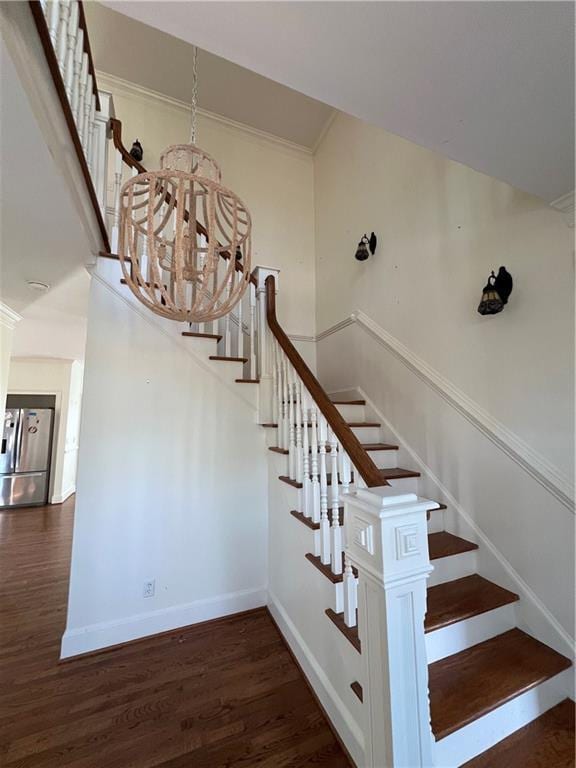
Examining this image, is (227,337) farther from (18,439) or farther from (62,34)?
(18,439)

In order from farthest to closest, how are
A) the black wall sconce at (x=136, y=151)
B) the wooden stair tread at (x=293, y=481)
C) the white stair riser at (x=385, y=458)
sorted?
the black wall sconce at (x=136, y=151), the white stair riser at (x=385, y=458), the wooden stair tread at (x=293, y=481)

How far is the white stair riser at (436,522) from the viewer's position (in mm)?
1960

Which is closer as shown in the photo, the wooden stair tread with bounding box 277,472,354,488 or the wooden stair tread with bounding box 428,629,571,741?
the wooden stair tread with bounding box 428,629,571,741

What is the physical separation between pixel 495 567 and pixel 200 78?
4652 mm

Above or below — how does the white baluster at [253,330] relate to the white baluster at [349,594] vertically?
above

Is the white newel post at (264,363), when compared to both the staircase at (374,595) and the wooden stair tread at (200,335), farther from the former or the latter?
the wooden stair tread at (200,335)

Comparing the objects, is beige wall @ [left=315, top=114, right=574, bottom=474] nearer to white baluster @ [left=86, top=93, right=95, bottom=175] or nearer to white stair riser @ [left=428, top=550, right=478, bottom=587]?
white stair riser @ [left=428, top=550, right=478, bottom=587]

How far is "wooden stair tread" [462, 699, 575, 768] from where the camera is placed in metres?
1.15

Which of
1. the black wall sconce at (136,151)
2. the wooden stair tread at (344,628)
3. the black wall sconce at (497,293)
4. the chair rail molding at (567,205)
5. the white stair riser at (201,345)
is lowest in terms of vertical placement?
the wooden stair tread at (344,628)

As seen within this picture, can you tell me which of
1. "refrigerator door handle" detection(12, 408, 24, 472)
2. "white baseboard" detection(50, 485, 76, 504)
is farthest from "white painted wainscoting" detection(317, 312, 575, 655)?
"refrigerator door handle" detection(12, 408, 24, 472)

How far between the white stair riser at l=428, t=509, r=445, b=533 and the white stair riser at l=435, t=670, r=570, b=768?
74 centimetres

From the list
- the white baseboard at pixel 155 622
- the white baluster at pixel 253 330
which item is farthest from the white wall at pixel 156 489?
the white baluster at pixel 253 330

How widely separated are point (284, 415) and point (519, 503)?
1363mm

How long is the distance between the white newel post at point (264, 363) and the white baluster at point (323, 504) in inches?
30.8
